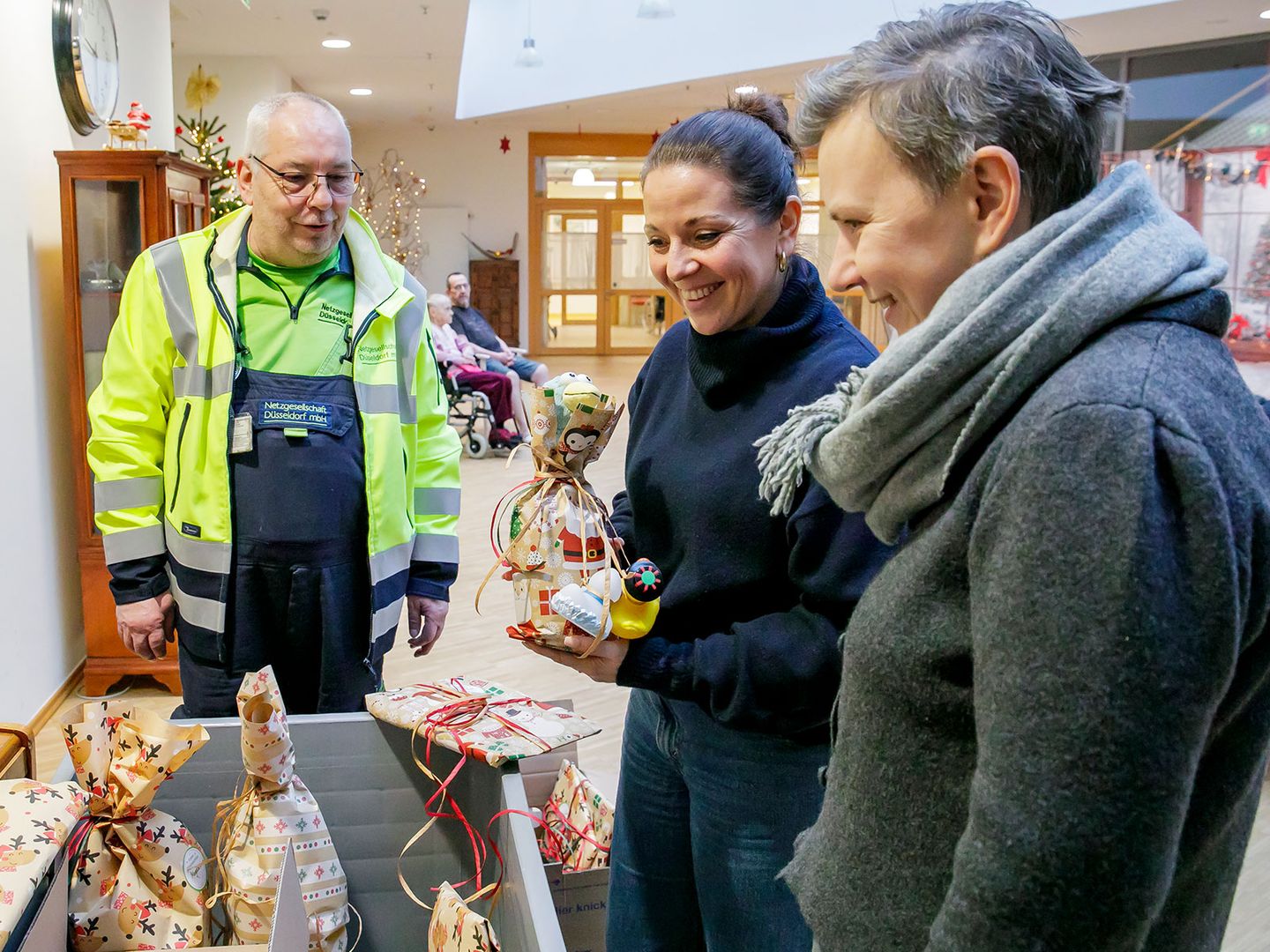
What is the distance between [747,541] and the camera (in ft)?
4.72

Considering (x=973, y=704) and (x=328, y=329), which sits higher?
(x=328, y=329)

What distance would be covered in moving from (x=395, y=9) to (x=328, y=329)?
7383 mm

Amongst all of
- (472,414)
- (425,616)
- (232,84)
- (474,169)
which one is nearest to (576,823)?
(425,616)

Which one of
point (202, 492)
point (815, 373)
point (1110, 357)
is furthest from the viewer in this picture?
point (202, 492)

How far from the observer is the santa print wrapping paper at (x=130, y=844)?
4.89 feet

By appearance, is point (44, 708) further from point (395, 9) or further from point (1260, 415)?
point (395, 9)

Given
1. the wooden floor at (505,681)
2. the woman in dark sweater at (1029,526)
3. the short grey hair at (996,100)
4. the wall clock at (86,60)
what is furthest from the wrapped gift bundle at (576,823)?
the wall clock at (86,60)

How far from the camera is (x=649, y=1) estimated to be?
9.35 meters

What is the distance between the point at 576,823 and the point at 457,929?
0.82m

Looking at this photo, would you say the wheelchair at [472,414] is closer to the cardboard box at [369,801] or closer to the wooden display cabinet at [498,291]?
the cardboard box at [369,801]

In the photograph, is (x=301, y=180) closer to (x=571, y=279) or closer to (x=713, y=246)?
(x=713, y=246)

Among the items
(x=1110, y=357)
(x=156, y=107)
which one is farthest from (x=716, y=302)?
(x=156, y=107)

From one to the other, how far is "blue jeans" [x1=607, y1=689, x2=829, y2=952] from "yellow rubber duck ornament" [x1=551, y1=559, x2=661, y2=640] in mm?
156

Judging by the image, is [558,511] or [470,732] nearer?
[558,511]
